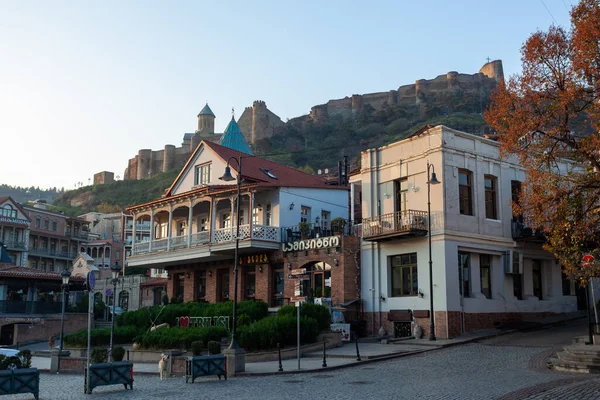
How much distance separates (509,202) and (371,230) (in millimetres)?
6610

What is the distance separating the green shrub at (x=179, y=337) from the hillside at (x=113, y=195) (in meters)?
104

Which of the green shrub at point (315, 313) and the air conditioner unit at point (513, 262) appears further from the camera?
the air conditioner unit at point (513, 262)

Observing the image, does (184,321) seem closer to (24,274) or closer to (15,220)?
(24,274)

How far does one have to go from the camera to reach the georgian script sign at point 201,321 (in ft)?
97.5

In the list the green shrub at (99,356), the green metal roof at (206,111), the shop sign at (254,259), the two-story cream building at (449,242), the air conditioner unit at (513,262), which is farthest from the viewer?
the green metal roof at (206,111)

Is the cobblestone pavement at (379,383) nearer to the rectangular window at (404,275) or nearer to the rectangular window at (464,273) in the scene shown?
the rectangular window at (464,273)

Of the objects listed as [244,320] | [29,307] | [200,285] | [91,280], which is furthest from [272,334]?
[29,307]

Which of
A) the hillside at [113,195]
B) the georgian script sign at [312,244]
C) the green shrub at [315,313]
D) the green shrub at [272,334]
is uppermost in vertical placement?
the hillside at [113,195]

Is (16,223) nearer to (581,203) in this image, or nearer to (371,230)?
(371,230)

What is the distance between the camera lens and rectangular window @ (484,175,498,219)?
2989 cm

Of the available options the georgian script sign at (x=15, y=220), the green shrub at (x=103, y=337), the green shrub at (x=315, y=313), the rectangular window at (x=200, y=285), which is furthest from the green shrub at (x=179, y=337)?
the georgian script sign at (x=15, y=220)

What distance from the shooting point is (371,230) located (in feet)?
98.9

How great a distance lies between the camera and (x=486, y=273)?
29516mm

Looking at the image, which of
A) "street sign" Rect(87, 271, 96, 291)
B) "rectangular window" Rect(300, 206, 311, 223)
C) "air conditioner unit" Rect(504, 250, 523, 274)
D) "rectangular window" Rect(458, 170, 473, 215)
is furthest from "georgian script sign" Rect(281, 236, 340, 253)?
"street sign" Rect(87, 271, 96, 291)
